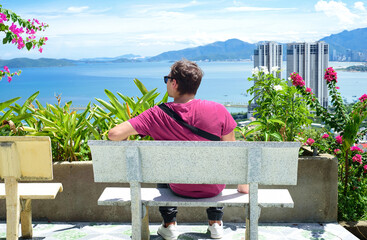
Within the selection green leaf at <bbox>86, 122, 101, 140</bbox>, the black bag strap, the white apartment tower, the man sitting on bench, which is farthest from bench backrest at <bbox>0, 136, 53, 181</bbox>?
the white apartment tower

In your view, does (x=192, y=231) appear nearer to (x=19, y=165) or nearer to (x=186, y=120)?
(x=186, y=120)

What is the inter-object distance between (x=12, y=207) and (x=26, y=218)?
17.7 inches

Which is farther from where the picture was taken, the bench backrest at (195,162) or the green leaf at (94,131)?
the green leaf at (94,131)

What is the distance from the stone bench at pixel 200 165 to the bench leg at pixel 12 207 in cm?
78

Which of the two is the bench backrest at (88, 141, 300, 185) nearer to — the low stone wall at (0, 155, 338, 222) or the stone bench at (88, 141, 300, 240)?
the stone bench at (88, 141, 300, 240)

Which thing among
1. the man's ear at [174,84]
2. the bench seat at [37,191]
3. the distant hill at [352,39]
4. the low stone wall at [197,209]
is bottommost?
the low stone wall at [197,209]

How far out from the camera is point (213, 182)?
2.75 metres

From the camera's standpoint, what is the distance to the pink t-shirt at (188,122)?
9.66 feet

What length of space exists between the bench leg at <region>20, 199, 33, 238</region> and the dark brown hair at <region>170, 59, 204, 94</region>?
5.15 feet

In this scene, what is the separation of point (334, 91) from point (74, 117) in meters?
2.52

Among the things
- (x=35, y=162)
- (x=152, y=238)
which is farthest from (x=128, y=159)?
(x=152, y=238)

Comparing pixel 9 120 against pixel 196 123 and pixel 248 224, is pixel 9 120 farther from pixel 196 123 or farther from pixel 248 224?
pixel 248 224

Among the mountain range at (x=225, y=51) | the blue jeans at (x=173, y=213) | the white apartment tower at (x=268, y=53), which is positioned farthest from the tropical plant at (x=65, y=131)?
the mountain range at (x=225, y=51)

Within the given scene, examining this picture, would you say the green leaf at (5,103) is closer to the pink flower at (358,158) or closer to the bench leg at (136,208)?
the bench leg at (136,208)
